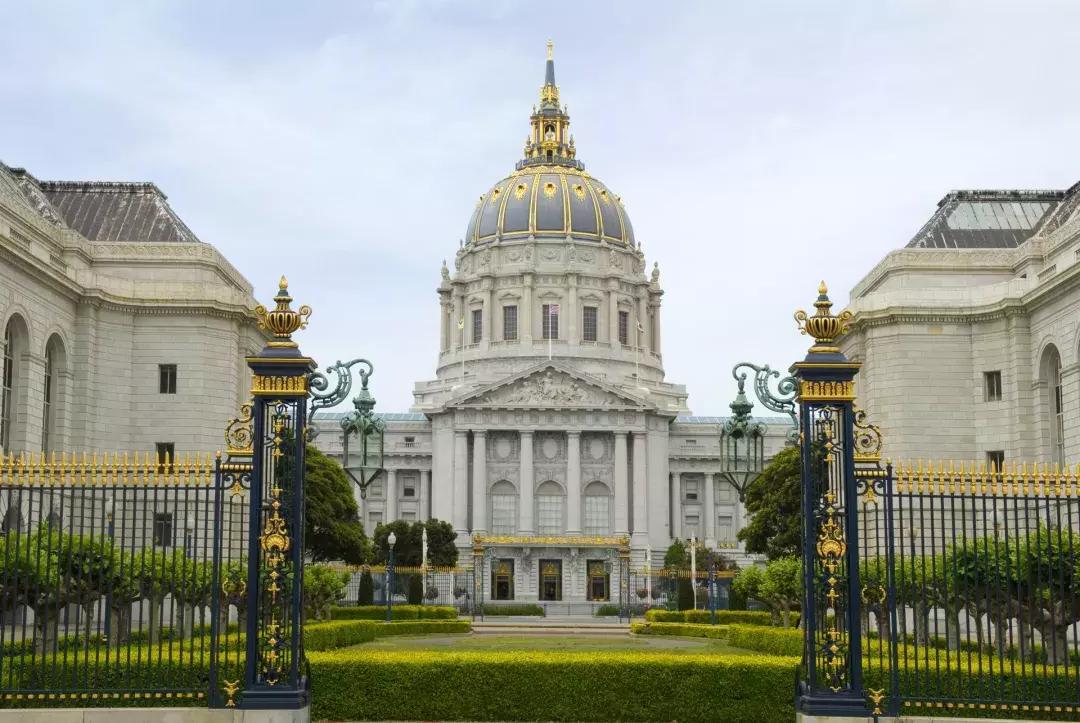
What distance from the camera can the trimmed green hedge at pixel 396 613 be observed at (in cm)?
5422

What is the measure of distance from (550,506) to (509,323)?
73.7 feet

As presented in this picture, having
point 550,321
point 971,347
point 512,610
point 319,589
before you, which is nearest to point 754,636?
point 319,589

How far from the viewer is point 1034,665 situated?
18672mm

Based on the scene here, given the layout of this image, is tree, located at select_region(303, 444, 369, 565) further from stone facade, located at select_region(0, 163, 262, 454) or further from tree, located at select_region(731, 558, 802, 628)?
tree, located at select_region(731, 558, 802, 628)

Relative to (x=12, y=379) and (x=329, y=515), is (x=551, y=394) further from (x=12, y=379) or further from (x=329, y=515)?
(x=12, y=379)

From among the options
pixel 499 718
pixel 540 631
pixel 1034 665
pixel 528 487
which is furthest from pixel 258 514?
pixel 528 487

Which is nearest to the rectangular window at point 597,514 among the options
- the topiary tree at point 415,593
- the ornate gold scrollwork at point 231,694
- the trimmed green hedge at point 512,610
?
the trimmed green hedge at point 512,610

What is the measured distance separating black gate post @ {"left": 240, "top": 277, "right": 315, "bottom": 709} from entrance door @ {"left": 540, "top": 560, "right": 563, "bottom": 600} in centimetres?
8379

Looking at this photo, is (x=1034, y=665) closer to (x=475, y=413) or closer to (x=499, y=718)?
(x=499, y=718)

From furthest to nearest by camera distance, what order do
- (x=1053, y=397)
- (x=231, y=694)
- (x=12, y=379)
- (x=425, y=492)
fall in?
(x=425, y=492) < (x=1053, y=397) < (x=12, y=379) < (x=231, y=694)

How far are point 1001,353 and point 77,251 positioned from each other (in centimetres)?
4080

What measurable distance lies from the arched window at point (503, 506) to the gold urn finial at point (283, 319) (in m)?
89.6

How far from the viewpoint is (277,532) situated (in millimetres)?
18875

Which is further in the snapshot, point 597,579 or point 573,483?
point 573,483
